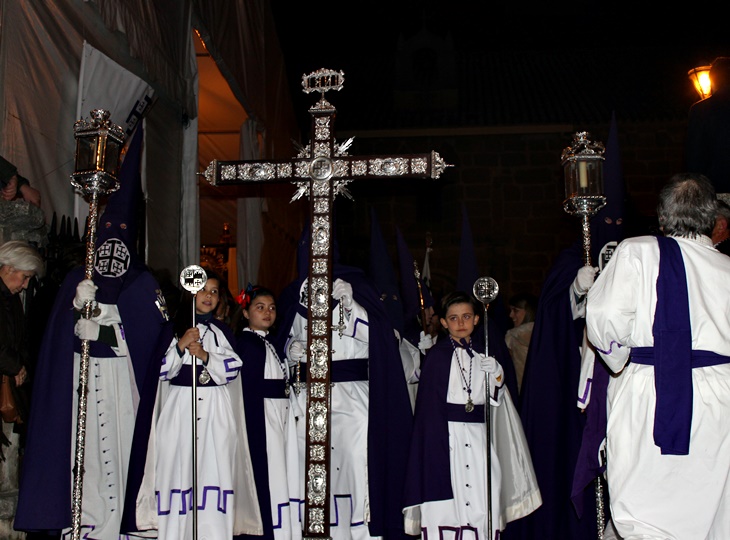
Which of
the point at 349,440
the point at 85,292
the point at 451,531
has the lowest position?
the point at 451,531

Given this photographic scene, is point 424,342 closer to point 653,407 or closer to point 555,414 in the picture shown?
point 555,414

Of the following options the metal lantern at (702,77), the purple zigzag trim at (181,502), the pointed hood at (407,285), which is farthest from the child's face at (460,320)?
the metal lantern at (702,77)

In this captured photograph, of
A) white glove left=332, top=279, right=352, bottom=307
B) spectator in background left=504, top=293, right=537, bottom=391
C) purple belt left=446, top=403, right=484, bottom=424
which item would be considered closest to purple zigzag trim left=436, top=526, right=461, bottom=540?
purple belt left=446, top=403, right=484, bottom=424

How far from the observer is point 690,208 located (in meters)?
→ 3.66

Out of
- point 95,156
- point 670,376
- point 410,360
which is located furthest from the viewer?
point 410,360

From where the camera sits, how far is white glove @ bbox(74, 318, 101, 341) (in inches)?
185

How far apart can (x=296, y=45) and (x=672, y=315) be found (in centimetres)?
1655

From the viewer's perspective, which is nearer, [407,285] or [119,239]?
[119,239]

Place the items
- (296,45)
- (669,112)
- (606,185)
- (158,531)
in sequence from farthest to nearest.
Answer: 1. (296,45)
2. (669,112)
3. (606,185)
4. (158,531)

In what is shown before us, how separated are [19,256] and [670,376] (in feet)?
11.4

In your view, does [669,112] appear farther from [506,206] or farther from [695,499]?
[695,499]


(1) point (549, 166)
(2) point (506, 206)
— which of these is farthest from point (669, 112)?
(2) point (506, 206)

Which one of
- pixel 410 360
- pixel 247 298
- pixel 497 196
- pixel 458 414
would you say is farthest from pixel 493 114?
pixel 458 414

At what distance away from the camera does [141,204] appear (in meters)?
7.39
